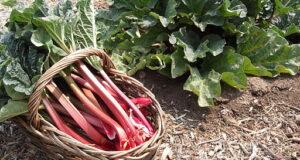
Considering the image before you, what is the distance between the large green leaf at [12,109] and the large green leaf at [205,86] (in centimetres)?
101

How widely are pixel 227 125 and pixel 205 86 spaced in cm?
28

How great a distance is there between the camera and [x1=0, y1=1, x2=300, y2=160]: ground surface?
303 centimetres

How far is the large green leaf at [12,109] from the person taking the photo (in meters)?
2.68

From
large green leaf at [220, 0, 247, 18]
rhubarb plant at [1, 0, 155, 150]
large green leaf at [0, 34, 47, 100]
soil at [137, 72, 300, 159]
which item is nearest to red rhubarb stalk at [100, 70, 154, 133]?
rhubarb plant at [1, 0, 155, 150]

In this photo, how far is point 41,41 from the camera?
289 centimetres

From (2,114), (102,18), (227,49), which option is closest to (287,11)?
(227,49)

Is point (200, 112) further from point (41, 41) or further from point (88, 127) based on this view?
point (41, 41)

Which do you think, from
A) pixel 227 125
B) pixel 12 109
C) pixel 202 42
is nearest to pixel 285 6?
pixel 202 42

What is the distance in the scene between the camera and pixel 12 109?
106 inches

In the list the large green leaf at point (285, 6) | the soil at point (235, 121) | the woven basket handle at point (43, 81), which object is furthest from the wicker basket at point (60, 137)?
the large green leaf at point (285, 6)

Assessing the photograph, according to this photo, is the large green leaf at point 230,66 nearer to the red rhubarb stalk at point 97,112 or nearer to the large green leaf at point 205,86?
the large green leaf at point 205,86

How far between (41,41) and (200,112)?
1077 millimetres

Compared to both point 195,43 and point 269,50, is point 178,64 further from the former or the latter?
point 269,50

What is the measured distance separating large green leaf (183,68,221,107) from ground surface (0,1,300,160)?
12 cm
